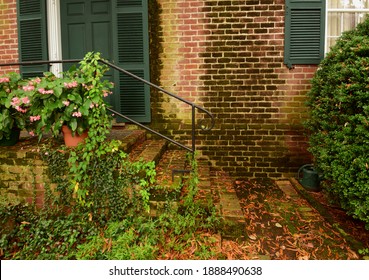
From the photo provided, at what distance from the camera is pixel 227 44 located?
14.5 ft

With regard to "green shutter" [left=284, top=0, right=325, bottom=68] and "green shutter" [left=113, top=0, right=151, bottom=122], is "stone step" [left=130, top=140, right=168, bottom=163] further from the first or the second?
"green shutter" [left=284, top=0, right=325, bottom=68]

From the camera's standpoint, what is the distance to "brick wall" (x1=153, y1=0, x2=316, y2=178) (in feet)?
14.4

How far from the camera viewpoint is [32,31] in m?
4.65

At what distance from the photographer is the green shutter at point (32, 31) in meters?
4.60

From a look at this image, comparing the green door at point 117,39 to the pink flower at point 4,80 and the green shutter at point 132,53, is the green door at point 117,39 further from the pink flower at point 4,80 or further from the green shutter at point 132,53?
the pink flower at point 4,80

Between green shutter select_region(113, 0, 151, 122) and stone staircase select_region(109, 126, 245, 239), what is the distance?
0.36 m

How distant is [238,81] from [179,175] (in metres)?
2.05

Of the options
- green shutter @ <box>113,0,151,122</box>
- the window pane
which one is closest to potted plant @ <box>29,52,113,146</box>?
green shutter @ <box>113,0,151,122</box>

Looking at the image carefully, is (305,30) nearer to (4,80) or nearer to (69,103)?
(69,103)

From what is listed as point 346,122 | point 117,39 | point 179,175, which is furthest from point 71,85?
point 346,122

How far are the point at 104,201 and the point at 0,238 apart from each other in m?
1.11

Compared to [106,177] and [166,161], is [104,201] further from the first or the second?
[166,161]

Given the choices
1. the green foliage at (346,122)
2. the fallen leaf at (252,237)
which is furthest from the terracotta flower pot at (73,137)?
the green foliage at (346,122)

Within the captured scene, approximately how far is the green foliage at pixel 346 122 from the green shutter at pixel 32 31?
433cm
